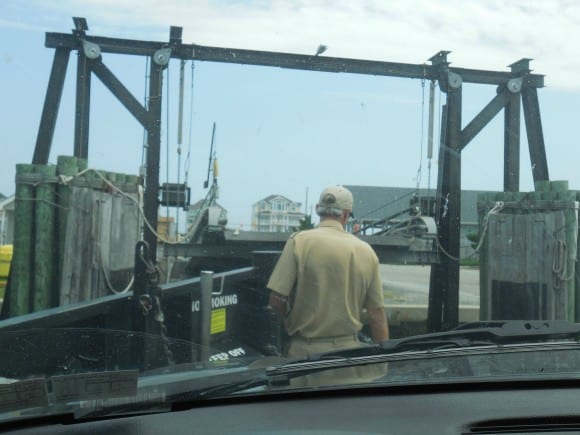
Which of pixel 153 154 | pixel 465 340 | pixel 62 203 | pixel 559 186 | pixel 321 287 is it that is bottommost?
pixel 465 340

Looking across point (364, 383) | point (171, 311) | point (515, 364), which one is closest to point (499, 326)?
point (515, 364)

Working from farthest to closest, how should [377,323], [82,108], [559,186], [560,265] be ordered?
1. [559,186]
2. [560,265]
3. [82,108]
4. [377,323]

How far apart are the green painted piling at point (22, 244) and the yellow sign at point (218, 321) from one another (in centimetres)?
190

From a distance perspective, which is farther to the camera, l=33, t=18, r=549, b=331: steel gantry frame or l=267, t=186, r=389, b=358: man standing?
l=33, t=18, r=549, b=331: steel gantry frame

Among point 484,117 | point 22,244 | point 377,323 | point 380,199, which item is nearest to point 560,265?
point 484,117

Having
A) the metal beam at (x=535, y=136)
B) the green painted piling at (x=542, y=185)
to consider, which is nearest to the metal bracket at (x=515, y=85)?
the metal beam at (x=535, y=136)

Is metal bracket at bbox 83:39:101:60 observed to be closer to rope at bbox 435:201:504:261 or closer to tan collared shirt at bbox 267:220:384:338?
tan collared shirt at bbox 267:220:384:338

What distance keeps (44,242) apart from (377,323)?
3.20m

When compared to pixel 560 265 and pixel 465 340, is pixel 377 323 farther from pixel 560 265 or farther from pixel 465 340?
pixel 560 265

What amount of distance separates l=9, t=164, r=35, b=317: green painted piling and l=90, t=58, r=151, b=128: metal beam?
871 millimetres

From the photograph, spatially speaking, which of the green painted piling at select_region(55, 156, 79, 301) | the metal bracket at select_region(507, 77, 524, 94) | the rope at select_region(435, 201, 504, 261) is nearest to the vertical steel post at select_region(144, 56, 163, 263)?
the green painted piling at select_region(55, 156, 79, 301)

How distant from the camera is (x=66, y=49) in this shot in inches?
231

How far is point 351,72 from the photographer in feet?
19.2

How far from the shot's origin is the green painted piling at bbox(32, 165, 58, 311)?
6.01 m
